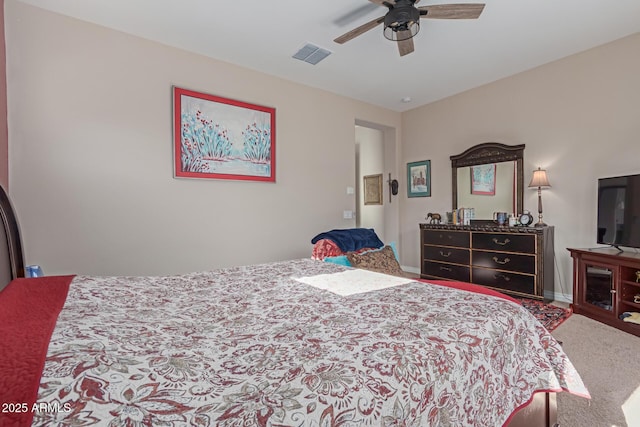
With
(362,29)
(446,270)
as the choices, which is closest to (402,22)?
(362,29)

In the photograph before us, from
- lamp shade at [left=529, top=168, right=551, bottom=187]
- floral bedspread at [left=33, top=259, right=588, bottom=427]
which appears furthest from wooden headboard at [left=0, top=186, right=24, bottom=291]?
lamp shade at [left=529, top=168, right=551, bottom=187]

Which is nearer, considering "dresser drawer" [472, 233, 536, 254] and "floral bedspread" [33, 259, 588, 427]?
"floral bedspread" [33, 259, 588, 427]

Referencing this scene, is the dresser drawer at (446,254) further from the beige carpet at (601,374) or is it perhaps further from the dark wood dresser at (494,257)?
the beige carpet at (601,374)

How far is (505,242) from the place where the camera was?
352cm

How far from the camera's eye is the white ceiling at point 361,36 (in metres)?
2.47

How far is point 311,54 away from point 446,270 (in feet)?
10.5

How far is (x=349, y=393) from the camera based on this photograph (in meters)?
0.66

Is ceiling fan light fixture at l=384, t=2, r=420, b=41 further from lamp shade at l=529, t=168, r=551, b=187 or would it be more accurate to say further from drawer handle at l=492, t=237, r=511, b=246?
drawer handle at l=492, t=237, r=511, b=246

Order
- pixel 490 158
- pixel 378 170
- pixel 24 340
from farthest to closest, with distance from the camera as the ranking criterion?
1. pixel 378 170
2. pixel 490 158
3. pixel 24 340

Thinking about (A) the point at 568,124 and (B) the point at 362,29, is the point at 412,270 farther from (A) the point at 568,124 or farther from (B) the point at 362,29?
(B) the point at 362,29

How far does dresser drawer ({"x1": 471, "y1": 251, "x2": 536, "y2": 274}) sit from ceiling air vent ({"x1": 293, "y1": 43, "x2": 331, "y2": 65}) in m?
2.99

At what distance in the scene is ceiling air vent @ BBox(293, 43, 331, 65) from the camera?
A: 310 centimetres

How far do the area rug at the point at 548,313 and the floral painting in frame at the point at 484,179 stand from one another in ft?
4.77

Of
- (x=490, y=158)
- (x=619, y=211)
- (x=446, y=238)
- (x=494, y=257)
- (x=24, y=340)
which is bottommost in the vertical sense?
(x=494, y=257)
